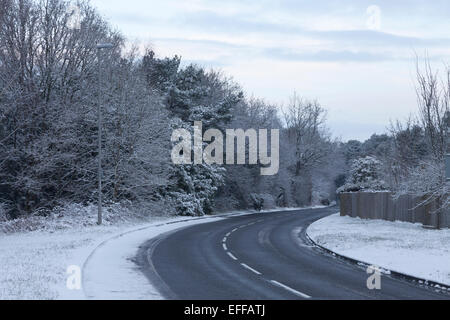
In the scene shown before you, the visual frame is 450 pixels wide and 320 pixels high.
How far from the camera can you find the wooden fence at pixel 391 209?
3198 centimetres

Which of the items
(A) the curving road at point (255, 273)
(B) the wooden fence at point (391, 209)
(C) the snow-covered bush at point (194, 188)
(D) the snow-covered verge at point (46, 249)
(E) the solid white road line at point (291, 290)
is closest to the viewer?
(D) the snow-covered verge at point (46, 249)

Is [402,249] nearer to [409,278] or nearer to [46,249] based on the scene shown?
[409,278]

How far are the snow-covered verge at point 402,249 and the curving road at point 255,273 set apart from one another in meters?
0.78

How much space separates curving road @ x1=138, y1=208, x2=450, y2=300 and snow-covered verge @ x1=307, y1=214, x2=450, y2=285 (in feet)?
2.56

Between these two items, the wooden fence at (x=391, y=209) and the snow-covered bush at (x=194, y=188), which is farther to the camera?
the snow-covered bush at (x=194, y=188)

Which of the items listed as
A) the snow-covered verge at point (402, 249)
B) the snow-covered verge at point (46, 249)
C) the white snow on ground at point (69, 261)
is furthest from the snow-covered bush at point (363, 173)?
the white snow on ground at point (69, 261)

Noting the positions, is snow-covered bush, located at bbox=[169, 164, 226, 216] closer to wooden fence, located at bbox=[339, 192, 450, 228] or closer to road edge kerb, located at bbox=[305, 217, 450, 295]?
wooden fence, located at bbox=[339, 192, 450, 228]

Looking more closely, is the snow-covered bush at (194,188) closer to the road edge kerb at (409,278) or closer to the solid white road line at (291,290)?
the road edge kerb at (409,278)

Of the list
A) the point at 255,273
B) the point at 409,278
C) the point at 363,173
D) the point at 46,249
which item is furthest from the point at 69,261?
the point at 363,173

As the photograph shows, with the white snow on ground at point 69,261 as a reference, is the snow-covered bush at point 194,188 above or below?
above

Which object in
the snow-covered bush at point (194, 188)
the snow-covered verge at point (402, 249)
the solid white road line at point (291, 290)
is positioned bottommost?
the snow-covered verge at point (402, 249)

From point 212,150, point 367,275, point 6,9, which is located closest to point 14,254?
point 367,275

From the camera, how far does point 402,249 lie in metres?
21.2

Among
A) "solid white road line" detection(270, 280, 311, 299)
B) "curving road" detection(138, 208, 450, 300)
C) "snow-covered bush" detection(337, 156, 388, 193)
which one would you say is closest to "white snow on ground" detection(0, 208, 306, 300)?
"curving road" detection(138, 208, 450, 300)
